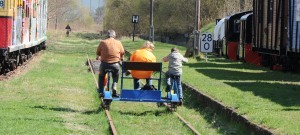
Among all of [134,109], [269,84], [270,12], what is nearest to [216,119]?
[134,109]

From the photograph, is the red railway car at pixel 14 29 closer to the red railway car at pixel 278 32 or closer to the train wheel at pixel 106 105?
the train wheel at pixel 106 105

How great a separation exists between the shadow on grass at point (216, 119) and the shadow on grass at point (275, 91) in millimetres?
1563

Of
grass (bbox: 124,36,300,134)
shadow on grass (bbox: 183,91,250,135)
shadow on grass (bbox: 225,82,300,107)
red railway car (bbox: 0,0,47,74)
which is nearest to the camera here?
grass (bbox: 124,36,300,134)

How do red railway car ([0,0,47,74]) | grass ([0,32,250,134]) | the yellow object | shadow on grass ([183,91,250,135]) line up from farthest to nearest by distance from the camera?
red railway car ([0,0,47,74]) → the yellow object → shadow on grass ([183,91,250,135]) → grass ([0,32,250,134])

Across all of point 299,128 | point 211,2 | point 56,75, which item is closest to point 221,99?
point 299,128

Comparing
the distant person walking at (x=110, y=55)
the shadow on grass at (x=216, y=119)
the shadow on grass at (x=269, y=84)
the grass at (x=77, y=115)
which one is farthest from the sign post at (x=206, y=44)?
the distant person walking at (x=110, y=55)

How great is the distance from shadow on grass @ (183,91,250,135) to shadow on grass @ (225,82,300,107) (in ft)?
5.13

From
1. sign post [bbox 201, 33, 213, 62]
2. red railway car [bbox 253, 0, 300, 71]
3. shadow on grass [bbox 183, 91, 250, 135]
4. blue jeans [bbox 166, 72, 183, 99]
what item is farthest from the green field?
sign post [bbox 201, 33, 213, 62]

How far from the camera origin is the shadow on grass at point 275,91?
16.8m

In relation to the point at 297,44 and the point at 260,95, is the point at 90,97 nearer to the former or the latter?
the point at 260,95

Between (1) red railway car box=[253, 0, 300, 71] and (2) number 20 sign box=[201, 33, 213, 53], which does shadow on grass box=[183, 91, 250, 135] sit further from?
(2) number 20 sign box=[201, 33, 213, 53]

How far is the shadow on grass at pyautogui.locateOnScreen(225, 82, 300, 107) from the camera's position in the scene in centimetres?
1682

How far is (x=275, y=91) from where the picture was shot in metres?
19.1

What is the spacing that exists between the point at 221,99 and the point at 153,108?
1599 millimetres
